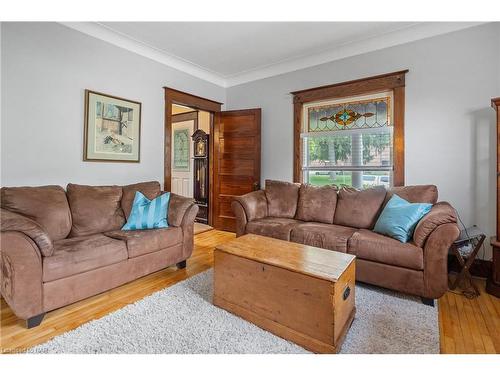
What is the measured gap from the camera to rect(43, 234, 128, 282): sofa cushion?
1.84 m

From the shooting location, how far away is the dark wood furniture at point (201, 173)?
16.3 feet

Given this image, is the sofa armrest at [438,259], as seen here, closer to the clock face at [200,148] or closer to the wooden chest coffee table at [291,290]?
the wooden chest coffee table at [291,290]

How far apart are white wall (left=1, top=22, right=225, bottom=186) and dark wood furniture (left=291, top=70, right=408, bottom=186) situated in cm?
219

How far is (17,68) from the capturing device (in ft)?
7.89

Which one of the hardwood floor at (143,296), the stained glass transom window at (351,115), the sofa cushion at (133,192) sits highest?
the stained glass transom window at (351,115)

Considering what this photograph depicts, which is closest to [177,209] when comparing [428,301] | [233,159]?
[233,159]

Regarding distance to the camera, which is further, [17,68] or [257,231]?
[257,231]

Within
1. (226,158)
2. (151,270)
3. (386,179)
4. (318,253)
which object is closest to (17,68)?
(151,270)

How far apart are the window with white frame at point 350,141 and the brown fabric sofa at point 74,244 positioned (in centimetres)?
205

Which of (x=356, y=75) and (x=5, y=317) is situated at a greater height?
(x=356, y=75)

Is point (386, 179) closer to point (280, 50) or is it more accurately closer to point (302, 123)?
point (302, 123)

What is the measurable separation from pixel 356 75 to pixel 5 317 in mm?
4303

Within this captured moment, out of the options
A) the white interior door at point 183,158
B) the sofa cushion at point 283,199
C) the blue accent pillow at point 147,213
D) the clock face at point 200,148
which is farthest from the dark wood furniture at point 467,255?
the white interior door at point 183,158

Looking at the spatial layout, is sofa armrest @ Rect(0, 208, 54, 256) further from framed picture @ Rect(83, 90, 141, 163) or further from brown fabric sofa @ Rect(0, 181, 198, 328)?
framed picture @ Rect(83, 90, 141, 163)
